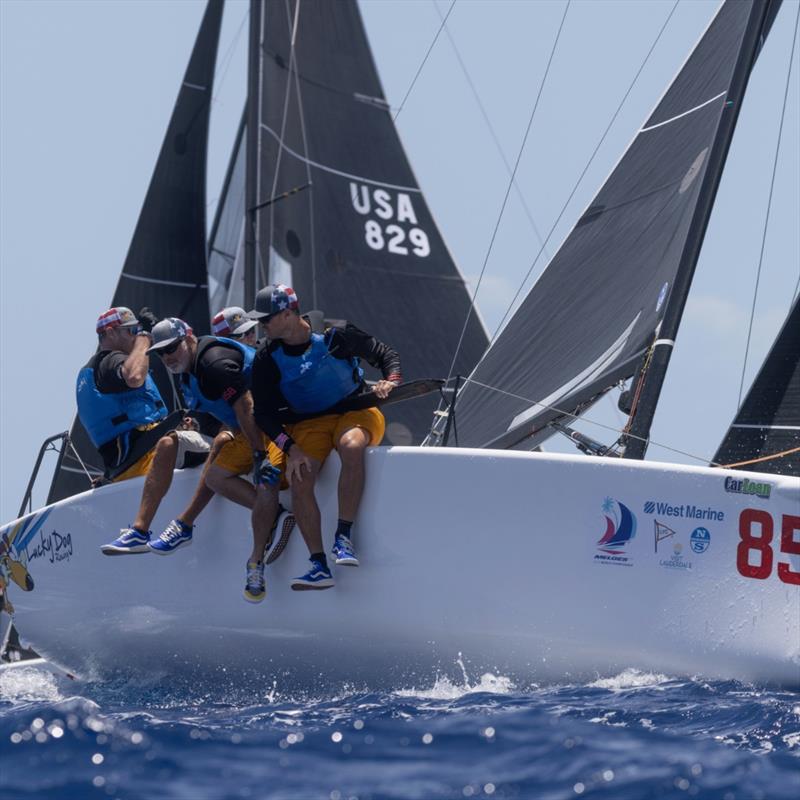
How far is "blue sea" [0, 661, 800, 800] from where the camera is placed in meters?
4.65

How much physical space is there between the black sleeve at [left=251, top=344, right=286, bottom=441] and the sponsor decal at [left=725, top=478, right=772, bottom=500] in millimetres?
1819

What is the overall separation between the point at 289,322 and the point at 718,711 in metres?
2.28

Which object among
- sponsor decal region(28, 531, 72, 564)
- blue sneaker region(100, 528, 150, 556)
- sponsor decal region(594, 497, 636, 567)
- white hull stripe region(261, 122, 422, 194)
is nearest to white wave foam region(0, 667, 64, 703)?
sponsor decal region(28, 531, 72, 564)

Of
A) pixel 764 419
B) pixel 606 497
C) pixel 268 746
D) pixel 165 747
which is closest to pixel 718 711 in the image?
pixel 606 497

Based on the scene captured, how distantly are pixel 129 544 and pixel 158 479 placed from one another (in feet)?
1.02

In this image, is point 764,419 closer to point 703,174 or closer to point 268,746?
point 703,174

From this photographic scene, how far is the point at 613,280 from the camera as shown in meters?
7.84

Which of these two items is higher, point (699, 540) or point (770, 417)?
point (770, 417)

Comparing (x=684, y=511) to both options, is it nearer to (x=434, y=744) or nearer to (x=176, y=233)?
(x=434, y=744)

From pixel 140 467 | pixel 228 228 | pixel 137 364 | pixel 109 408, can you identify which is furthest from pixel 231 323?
pixel 228 228

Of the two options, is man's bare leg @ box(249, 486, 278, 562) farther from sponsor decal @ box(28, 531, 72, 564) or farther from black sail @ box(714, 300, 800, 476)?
black sail @ box(714, 300, 800, 476)

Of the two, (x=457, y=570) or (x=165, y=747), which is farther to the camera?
(x=457, y=570)

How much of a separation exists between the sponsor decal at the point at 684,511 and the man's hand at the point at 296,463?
Result: 137 cm

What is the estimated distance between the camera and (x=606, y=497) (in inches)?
236
